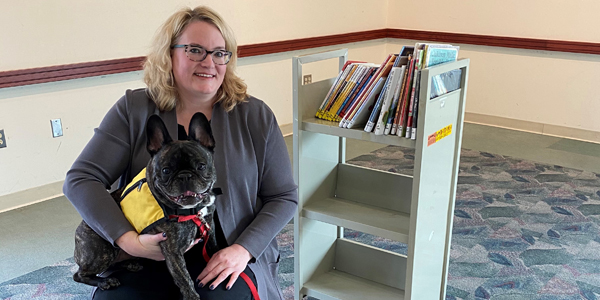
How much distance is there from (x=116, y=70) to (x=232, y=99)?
2322mm

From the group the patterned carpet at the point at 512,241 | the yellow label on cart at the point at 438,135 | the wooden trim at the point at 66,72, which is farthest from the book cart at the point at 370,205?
the wooden trim at the point at 66,72

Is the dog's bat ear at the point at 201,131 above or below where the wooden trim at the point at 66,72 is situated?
above

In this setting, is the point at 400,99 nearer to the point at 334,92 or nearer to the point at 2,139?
the point at 334,92

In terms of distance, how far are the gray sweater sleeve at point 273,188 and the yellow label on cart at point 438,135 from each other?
52cm

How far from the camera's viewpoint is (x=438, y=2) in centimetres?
547

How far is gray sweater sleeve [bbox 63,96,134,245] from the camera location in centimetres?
134

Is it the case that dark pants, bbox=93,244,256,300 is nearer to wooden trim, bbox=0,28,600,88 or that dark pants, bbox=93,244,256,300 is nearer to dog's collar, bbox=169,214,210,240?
dog's collar, bbox=169,214,210,240

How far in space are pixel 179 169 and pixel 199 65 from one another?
0.36 meters

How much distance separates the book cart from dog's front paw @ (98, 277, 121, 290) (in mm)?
864

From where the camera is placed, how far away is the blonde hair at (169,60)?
147 cm

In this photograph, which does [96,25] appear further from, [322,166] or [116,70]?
[322,166]

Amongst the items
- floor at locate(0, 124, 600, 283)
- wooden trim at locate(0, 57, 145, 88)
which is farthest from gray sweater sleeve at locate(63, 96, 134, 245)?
wooden trim at locate(0, 57, 145, 88)

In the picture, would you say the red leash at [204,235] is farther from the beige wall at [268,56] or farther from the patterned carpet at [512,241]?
the beige wall at [268,56]

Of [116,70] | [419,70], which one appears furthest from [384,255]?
[116,70]
